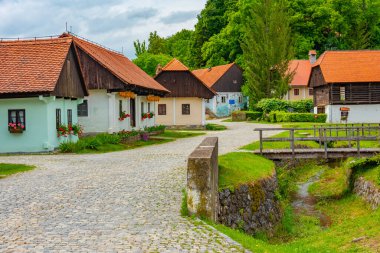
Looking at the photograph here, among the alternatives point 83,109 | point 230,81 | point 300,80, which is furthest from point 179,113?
point 300,80

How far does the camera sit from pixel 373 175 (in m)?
19.1

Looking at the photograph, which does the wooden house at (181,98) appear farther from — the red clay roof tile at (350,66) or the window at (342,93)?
the window at (342,93)

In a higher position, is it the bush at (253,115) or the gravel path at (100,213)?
the bush at (253,115)

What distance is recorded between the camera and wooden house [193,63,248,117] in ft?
237

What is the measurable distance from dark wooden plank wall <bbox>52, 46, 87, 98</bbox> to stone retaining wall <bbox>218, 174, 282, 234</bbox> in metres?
12.7

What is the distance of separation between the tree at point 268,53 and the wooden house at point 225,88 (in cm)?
979

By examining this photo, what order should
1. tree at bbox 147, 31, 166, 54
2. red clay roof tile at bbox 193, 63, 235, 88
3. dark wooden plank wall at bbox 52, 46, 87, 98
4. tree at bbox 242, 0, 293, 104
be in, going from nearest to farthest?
dark wooden plank wall at bbox 52, 46, 87, 98 → tree at bbox 242, 0, 293, 104 → red clay roof tile at bbox 193, 63, 235, 88 → tree at bbox 147, 31, 166, 54

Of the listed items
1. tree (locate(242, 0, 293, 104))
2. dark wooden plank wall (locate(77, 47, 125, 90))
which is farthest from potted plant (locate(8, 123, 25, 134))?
tree (locate(242, 0, 293, 104))

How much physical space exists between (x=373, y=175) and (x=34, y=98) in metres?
15.3

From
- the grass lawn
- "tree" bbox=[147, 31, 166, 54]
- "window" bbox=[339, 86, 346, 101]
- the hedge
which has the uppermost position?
"tree" bbox=[147, 31, 166, 54]

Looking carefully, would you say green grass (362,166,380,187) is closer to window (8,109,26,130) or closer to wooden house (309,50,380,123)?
window (8,109,26,130)

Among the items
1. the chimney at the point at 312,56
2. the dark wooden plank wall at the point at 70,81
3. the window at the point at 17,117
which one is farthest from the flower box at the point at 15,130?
the chimney at the point at 312,56

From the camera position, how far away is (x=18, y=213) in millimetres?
10898

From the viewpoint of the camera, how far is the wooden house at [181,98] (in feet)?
155
